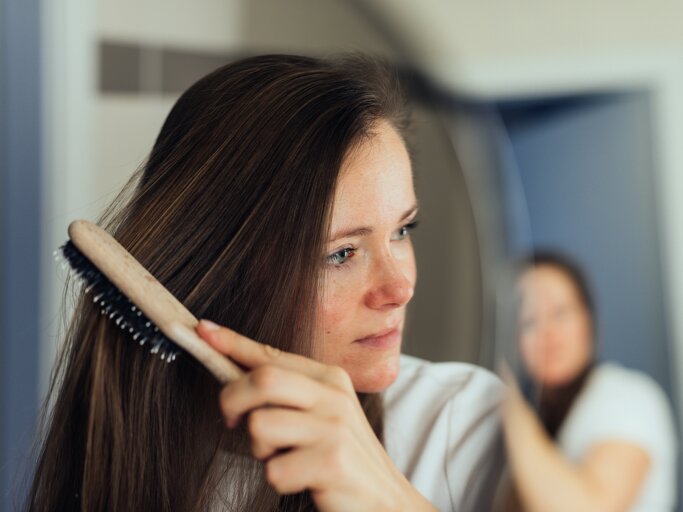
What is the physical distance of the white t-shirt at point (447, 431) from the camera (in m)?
0.42

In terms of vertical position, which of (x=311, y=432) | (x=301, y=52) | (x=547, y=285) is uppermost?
(x=301, y=52)

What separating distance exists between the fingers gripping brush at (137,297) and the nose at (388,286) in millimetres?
92

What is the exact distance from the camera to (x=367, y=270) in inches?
13.6

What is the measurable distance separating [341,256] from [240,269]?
5 cm

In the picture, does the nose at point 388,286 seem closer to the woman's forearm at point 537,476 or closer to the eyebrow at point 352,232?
the eyebrow at point 352,232

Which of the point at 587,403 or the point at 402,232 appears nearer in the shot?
the point at 402,232

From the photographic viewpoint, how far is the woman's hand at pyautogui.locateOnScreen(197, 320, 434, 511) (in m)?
0.25

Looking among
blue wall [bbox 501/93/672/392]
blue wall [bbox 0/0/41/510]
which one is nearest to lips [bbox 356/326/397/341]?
blue wall [bbox 0/0/41/510]

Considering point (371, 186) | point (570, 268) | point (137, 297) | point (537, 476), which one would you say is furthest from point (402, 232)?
point (570, 268)

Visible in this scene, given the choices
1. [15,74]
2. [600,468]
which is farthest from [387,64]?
[600,468]

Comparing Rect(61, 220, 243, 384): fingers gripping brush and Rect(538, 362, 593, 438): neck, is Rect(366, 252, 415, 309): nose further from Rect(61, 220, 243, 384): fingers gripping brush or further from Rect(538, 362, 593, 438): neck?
Rect(538, 362, 593, 438): neck

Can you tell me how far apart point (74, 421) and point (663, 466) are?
2.60ft

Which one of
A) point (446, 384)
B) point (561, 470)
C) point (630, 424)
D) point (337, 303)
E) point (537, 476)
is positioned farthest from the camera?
point (630, 424)

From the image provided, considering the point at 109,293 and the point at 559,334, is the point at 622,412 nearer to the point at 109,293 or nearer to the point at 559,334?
the point at 559,334
